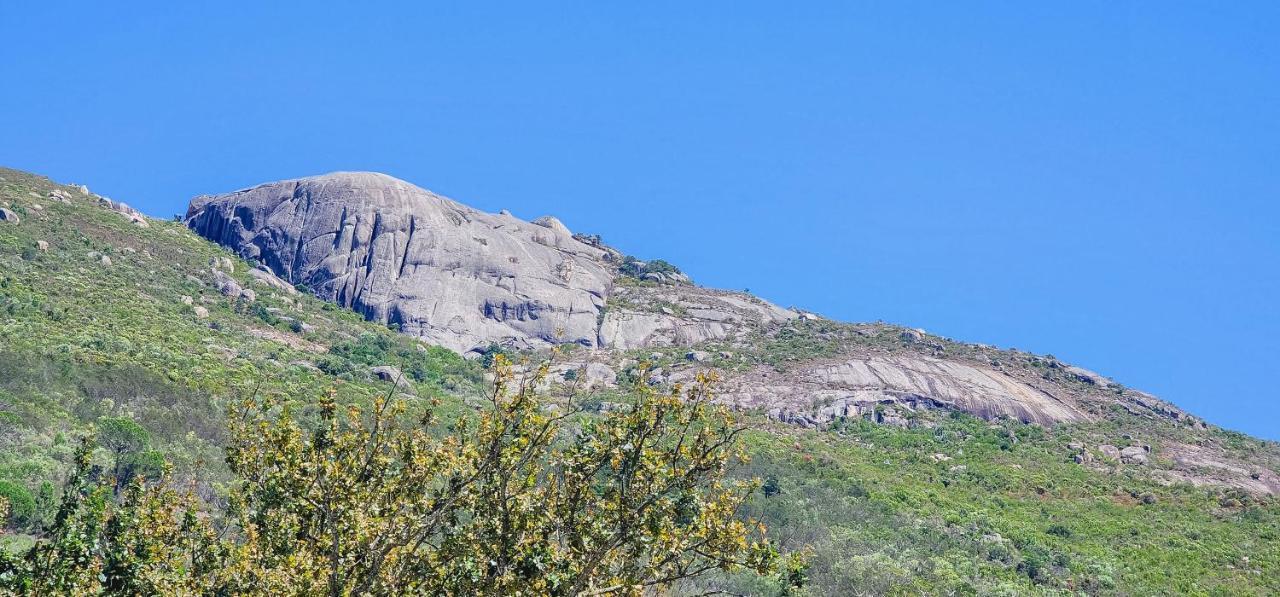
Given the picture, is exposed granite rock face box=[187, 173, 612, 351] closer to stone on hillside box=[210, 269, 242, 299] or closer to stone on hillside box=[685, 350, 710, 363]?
stone on hillside box=[685, 350, 710, 363]

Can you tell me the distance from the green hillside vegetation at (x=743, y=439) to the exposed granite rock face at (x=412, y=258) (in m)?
5.29

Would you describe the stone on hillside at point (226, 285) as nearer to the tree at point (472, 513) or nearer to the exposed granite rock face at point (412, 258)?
the exposed granite rock face at point (412, 258)

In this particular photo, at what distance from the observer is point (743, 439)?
30922 millimetres

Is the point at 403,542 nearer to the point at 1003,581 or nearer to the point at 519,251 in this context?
the point at 1003,581

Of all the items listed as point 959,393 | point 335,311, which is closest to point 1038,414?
point 959,393

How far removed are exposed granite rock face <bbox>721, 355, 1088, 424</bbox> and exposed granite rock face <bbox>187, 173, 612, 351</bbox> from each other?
64.3 ft

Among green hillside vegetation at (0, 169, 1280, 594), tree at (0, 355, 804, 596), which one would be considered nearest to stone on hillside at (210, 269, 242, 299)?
green hillside vegetation at (0, 169, 1280, 594)

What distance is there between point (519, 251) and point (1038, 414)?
2010 inches

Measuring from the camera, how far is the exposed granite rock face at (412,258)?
100812mm

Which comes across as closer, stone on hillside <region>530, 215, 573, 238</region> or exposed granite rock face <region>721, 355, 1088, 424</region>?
exposed granite rock face <region>721, 355, 1088, 424</region>

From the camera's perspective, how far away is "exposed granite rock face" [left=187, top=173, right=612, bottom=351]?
3969 inches

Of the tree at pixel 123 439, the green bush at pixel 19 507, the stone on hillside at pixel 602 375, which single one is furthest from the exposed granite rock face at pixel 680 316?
the green bush at pixel 19 507

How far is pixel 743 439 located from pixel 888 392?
205 ft

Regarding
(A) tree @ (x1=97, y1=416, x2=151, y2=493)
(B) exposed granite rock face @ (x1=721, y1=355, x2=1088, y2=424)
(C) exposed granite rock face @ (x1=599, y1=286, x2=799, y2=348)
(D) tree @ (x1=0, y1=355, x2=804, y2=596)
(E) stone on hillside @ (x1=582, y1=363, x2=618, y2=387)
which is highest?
(C) exposed granite rock face @ (x1=599, y1=286, x2=799, y2=348)
